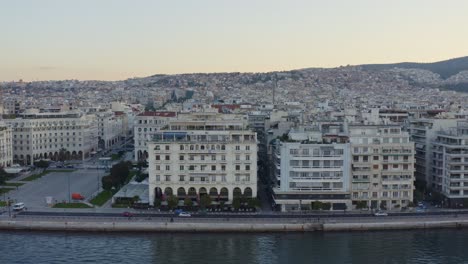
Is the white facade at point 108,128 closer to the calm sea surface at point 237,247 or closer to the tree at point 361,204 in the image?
the calm sea surface at point 237,247

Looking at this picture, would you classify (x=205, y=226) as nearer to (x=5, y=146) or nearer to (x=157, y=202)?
(x=157, y=202)

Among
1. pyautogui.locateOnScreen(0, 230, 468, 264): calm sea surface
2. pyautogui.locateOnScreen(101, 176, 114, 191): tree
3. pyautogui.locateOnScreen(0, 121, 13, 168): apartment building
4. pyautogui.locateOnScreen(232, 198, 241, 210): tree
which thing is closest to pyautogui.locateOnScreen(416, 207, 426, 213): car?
pyautogui.locateOnScreen(0, 230, 468, 264): calm sea surface

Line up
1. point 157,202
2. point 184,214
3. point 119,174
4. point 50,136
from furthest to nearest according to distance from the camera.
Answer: point 50,136
point 119,174
point 157,202
point 184,214

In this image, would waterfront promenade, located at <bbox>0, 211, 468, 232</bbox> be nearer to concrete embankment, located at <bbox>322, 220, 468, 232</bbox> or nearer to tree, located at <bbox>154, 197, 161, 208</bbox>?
concrete embankment, located at <bbox>322, 220, 468, 232</bbox>

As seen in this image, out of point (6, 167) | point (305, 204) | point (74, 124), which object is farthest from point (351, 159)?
point (74, 124)

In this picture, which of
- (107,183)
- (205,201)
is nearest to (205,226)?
(205,201)
